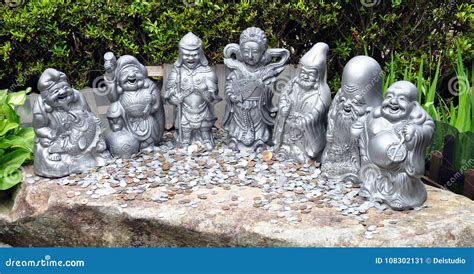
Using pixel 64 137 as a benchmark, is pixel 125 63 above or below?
above

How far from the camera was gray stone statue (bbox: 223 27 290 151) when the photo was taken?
15.1 ft

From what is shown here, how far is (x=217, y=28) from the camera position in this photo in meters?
5.79

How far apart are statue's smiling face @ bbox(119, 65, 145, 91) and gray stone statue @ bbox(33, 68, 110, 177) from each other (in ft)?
1.15

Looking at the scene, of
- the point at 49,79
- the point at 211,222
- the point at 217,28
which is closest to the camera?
the point at 211,222

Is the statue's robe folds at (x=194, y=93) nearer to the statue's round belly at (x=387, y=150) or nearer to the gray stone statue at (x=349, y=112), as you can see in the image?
the gray stone statue at (x=349, y=112)

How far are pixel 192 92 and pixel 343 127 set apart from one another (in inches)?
51.2

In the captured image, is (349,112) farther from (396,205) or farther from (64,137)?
(64,137)

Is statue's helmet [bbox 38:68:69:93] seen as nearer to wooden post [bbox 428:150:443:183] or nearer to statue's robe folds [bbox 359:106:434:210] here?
statue's robe folds [bbox 359:106:434:210]

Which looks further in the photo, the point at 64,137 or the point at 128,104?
the point at 128,104

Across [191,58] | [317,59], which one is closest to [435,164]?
[317,59]

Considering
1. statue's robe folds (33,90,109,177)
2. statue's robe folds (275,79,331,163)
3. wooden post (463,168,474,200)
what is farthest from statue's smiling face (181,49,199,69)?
wooden post (463,168,474,200)

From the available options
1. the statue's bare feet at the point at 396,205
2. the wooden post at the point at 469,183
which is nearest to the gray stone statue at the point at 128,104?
the statue's bare feet at the point at 396,205

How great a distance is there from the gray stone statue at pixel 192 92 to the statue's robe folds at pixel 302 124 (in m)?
0.61

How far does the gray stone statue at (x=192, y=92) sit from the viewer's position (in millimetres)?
4707
